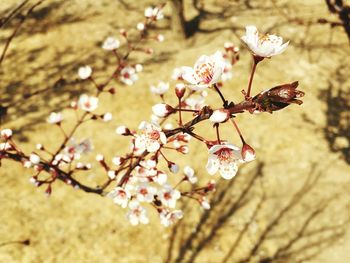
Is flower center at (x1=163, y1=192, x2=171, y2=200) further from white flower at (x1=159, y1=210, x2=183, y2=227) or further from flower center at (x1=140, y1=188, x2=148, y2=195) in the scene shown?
flower center at (x1=140, y1=188, x2=148, y2=195)

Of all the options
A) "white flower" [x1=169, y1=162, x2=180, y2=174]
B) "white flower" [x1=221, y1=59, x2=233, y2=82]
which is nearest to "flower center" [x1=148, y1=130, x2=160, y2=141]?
"white flower" [x1=169, y1=162, x2=180, y2=174]

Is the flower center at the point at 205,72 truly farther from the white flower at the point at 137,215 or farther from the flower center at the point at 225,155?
the white flower at the point at 137,215

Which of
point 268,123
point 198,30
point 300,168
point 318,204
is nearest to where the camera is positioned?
point 318,204

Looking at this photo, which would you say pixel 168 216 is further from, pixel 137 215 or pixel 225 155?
pixel 225 155

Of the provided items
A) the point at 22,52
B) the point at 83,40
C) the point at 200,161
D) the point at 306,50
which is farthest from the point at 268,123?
the point at 22,52

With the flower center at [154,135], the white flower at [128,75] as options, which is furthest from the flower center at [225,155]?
the white flower at [128,75]

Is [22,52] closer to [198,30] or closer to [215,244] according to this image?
[198,30]
